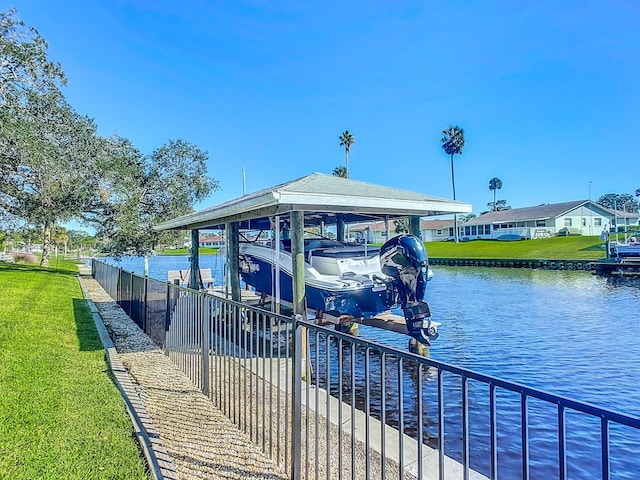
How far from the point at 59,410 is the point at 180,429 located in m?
1.11

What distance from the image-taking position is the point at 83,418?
365 cm

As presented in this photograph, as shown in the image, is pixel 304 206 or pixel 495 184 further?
pixel 495 184

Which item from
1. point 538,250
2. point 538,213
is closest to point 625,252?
point 538,250

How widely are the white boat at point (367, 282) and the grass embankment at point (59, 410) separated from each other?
3.37 metres

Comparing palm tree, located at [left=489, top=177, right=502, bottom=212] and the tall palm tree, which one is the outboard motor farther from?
palm tree, located at [left=489, top=177, right=502, bottom=212]

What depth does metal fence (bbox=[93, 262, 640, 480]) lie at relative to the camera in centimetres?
258

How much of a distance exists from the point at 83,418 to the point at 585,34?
2129 cm

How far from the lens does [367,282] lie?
26.7 ft

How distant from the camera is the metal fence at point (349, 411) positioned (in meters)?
2.58

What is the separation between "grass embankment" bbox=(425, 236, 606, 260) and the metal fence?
30561 mm

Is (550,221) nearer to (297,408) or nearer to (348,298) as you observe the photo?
(348,298)

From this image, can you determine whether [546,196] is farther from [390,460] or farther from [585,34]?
[390,460]

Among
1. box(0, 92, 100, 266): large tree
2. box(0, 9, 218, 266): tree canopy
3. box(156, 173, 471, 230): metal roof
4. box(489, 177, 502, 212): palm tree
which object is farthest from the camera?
box(489, 177, 502, 212): palm tree

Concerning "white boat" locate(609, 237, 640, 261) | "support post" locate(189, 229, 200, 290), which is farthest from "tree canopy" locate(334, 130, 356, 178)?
"support post" locate(189, 229, 200, 290)
